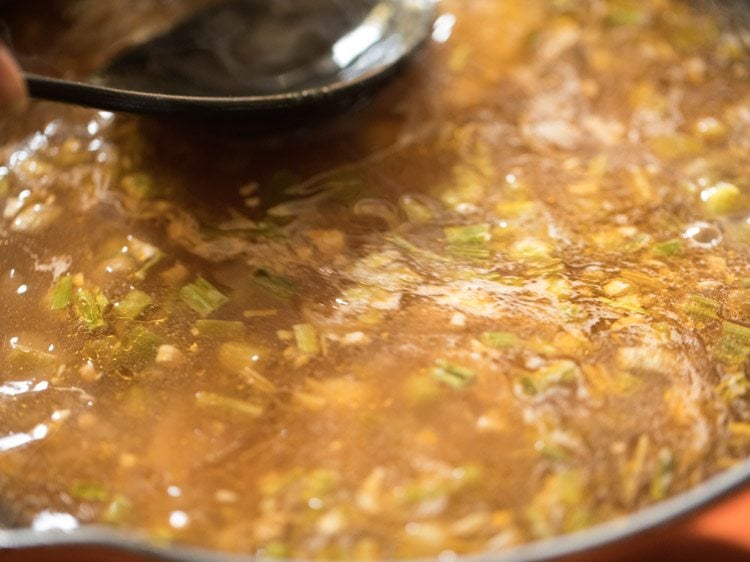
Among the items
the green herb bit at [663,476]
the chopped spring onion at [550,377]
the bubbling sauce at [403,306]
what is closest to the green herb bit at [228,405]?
the bubbling sauce at [403,306]

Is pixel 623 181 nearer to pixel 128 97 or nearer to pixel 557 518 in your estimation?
pixel 557 518

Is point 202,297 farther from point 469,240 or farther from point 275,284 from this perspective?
point 469,240

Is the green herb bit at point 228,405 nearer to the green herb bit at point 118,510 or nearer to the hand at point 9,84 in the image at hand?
the green herb bit at point 118,510

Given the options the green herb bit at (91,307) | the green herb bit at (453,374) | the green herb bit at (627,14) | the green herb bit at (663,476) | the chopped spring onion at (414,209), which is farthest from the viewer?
the green herb bit at (627,14)

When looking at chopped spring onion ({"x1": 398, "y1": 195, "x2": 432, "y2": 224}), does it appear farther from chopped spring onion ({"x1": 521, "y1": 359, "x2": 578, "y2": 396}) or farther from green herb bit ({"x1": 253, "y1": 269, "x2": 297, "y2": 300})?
chopped spring onion ({"x1": 521, "y1": 359, "x2": 578, "y2": 396})

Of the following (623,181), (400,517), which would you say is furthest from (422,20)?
(400,517)

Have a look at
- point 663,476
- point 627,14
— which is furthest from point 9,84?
point 627,14

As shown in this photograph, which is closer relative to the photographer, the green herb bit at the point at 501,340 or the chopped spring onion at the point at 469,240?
the green herb bit at the point at 501,340
